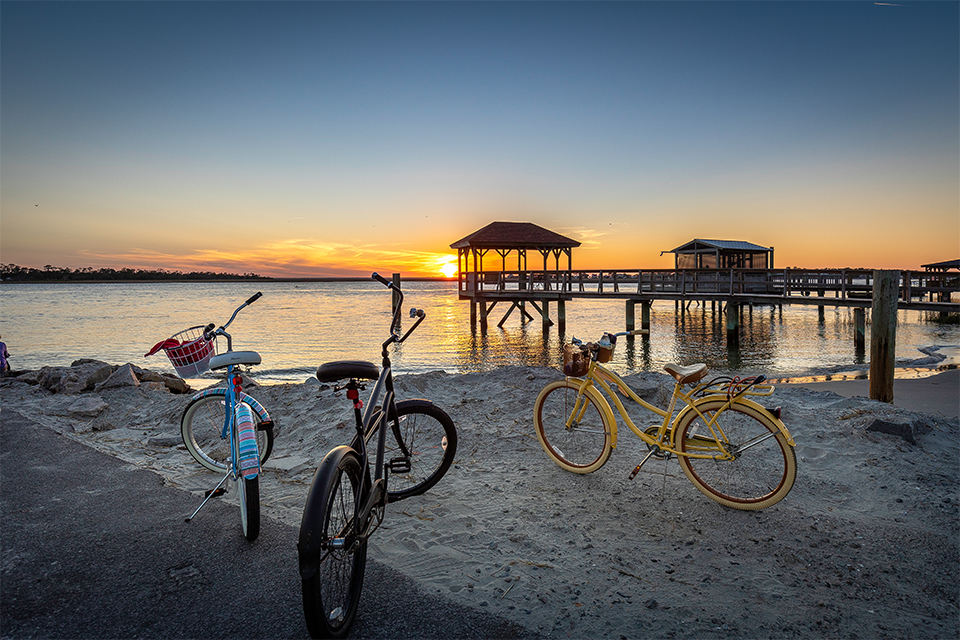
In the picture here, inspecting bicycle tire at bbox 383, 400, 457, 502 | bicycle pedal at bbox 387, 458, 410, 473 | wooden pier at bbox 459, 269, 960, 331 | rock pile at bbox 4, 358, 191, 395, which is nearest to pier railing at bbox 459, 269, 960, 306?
wooden pier at bbox 459, 269, 960, 331

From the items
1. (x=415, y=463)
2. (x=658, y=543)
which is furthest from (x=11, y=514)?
(x=658, y=543)

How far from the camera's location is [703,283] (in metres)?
21.2

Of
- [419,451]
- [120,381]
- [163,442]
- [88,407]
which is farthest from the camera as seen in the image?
[120,381]

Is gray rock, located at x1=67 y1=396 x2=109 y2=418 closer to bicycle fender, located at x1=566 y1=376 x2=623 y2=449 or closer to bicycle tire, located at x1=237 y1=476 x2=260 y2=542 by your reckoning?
bicycle tire, located at x1=237 y1=476 x2=260 y2=542

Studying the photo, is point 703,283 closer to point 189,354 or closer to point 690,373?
point 690,373

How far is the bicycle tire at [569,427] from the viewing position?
410 centimetres

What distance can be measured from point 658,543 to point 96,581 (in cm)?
303

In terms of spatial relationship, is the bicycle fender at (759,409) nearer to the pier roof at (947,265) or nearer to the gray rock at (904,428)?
the gray rock at (904,428)

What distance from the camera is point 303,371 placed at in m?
15.6

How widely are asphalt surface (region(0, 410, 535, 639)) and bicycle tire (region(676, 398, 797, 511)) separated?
5.98ft

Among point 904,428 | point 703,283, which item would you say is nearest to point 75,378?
point 904,428

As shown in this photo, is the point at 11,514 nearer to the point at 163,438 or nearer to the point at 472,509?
the point at 163,438

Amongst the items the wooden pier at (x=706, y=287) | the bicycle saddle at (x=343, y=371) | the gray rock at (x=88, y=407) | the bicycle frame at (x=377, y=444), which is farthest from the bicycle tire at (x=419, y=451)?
the wooden pier at (x=706, y=287)

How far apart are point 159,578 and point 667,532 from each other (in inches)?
112
